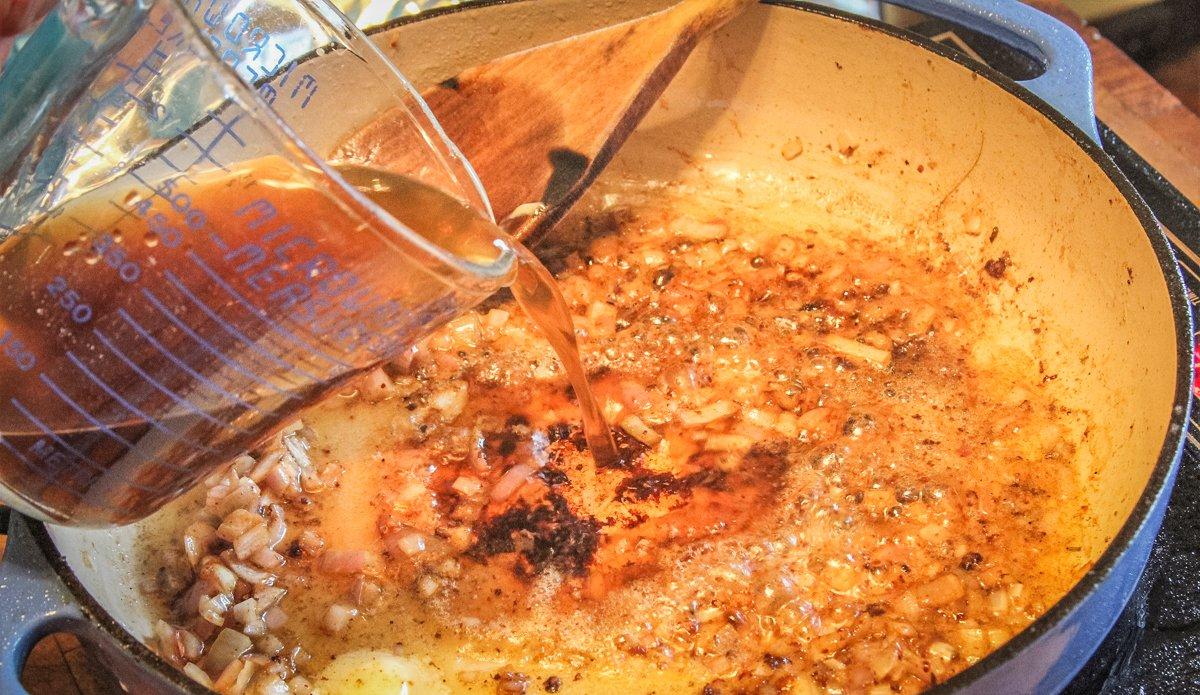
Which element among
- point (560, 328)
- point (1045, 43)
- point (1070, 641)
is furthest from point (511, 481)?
point (1045, 43)

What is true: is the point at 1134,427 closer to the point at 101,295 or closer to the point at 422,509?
the point at 422,509

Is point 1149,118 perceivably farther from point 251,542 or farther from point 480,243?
point 251,542

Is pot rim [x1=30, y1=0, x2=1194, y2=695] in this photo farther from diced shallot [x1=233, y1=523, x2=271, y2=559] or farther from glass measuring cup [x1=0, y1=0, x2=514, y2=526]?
diced shallot [x1=233, y1=523, x2=271, y2=559]

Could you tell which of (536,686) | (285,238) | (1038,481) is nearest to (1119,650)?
(1038,481)

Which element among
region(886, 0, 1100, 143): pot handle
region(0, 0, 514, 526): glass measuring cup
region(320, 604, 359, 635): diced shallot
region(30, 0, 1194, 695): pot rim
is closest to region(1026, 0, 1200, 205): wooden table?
region(886, 0, 1100, 143): pot handle

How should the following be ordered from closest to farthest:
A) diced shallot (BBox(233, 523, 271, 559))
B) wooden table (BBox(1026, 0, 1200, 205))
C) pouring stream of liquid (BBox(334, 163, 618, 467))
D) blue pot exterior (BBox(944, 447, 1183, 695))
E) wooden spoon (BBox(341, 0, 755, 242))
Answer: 1. blue pot exterior (BBox(944, 447, 1183, 695))
2. pouring stream of liquid (BBox(334, 163, 618, 467))
3. diced shallot (BBox(233, 523, 271, 559))
4. wooden spoon (BBox(341, 0, 755, 242))
5. wooden table (BBox(1026, 0, 1200, 205))

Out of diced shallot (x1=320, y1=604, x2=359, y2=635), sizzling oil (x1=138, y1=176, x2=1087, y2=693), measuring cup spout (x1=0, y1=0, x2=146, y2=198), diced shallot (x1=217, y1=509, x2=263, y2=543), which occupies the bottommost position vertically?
sizzling oil (x1=138, y1=176, x2=1087, y2=693)
